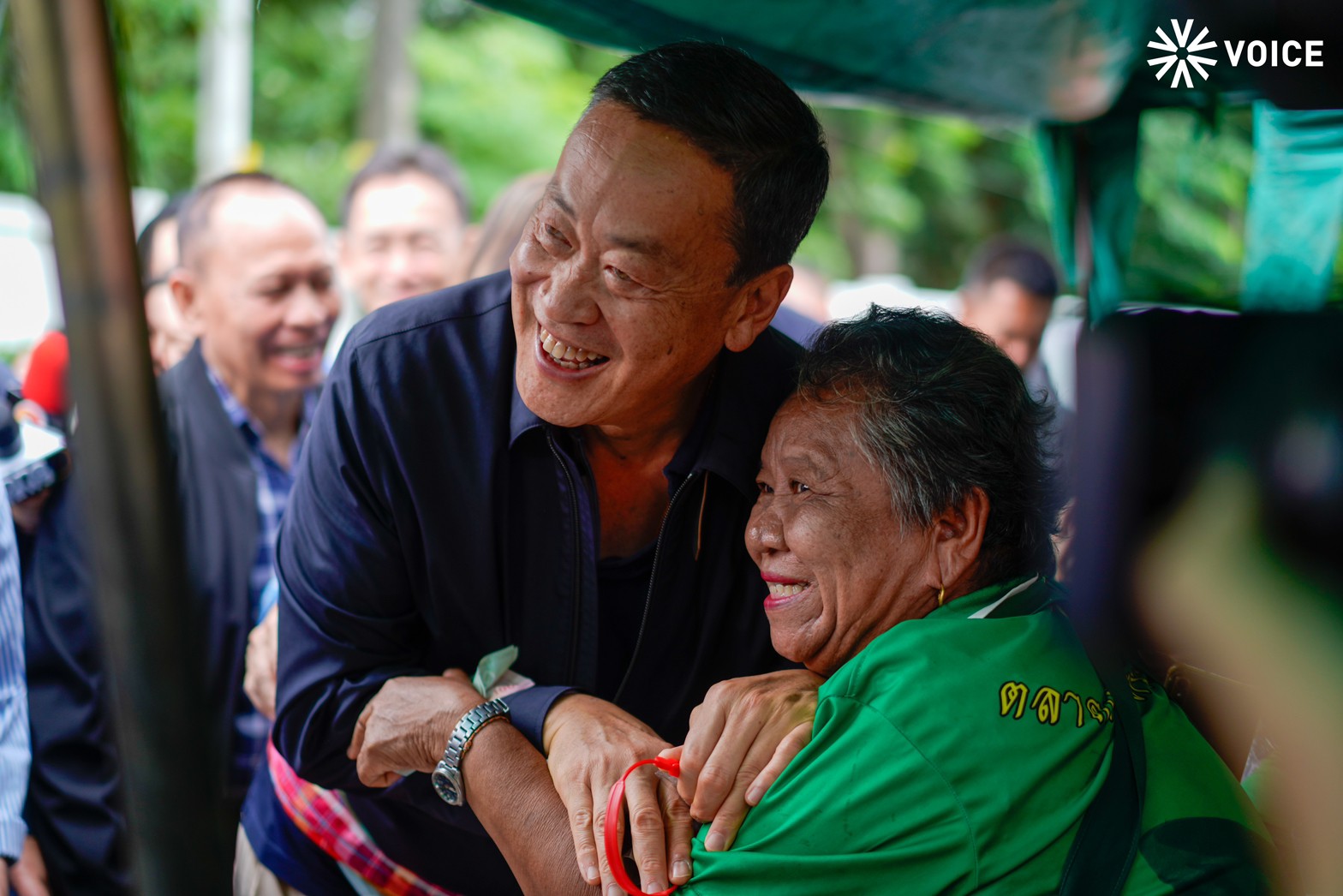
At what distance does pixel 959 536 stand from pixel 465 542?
0.81m

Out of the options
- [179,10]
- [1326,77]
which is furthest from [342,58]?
[1326,77]

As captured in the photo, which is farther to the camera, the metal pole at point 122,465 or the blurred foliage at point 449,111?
the blurred foliage at point 449,111

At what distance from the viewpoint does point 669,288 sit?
72.5 inches

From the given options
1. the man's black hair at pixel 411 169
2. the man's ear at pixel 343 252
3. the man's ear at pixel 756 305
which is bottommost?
the man's ear at pixel 756 305

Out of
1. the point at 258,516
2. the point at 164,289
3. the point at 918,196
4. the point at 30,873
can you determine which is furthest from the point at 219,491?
the point at 918,196

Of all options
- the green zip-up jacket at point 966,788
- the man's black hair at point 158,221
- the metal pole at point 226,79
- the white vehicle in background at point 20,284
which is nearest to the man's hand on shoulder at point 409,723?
the green zip-up jacket at point 966,788

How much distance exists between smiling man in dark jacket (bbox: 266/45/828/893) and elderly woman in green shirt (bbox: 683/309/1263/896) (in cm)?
15

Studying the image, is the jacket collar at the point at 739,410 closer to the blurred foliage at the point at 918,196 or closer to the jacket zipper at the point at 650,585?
the jacket zipper at the point at 650,585

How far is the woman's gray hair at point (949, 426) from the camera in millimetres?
1791

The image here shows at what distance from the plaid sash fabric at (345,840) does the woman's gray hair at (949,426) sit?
120 centimetres

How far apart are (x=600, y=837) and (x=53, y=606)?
177 cm

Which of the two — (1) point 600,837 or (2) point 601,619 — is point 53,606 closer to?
(2) point 601,619

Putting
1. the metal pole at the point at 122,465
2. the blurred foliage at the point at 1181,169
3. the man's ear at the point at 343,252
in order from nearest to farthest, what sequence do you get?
the metal pole at the point at 122,465 → the blurred foliage at the point at 1181,169 → the man's ear at the point at 343,252

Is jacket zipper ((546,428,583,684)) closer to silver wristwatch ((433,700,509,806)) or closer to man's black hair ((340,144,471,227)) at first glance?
silver wristwatch ((433,700,509,806))
